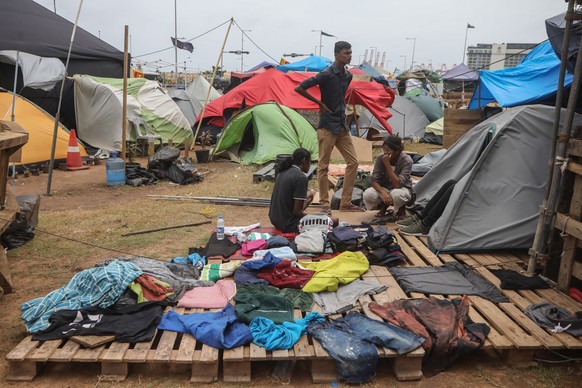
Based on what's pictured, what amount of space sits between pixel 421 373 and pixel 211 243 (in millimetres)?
2754

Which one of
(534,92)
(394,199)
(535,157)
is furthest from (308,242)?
(534,92)

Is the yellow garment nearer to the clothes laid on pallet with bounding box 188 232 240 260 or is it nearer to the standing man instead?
the clothes laid on pallet with bounding box 188 232 240 260

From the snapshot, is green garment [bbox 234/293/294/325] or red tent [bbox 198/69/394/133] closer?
green garment [bbox 234/293/294/325]

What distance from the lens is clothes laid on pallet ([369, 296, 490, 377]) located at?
328cm

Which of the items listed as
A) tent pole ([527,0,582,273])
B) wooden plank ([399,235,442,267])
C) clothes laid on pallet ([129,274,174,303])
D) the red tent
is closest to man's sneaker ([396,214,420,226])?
wooden plank ([399,235,442,267])

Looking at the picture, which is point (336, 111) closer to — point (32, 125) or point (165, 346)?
point (165, 346)

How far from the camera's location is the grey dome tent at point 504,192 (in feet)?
16.4

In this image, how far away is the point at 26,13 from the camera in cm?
1455

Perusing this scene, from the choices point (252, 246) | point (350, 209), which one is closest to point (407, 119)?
point (350, 209)

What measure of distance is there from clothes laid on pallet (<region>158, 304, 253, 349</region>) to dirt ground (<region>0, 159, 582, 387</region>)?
0.24 m

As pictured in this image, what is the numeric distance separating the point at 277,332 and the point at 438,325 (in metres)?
1.23

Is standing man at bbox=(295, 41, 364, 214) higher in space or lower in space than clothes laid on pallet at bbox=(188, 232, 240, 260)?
higher

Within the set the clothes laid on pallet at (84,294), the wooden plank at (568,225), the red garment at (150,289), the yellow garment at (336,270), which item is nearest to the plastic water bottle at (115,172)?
the clothes laid on pallet at (84,294)

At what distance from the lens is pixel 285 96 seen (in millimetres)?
13211
